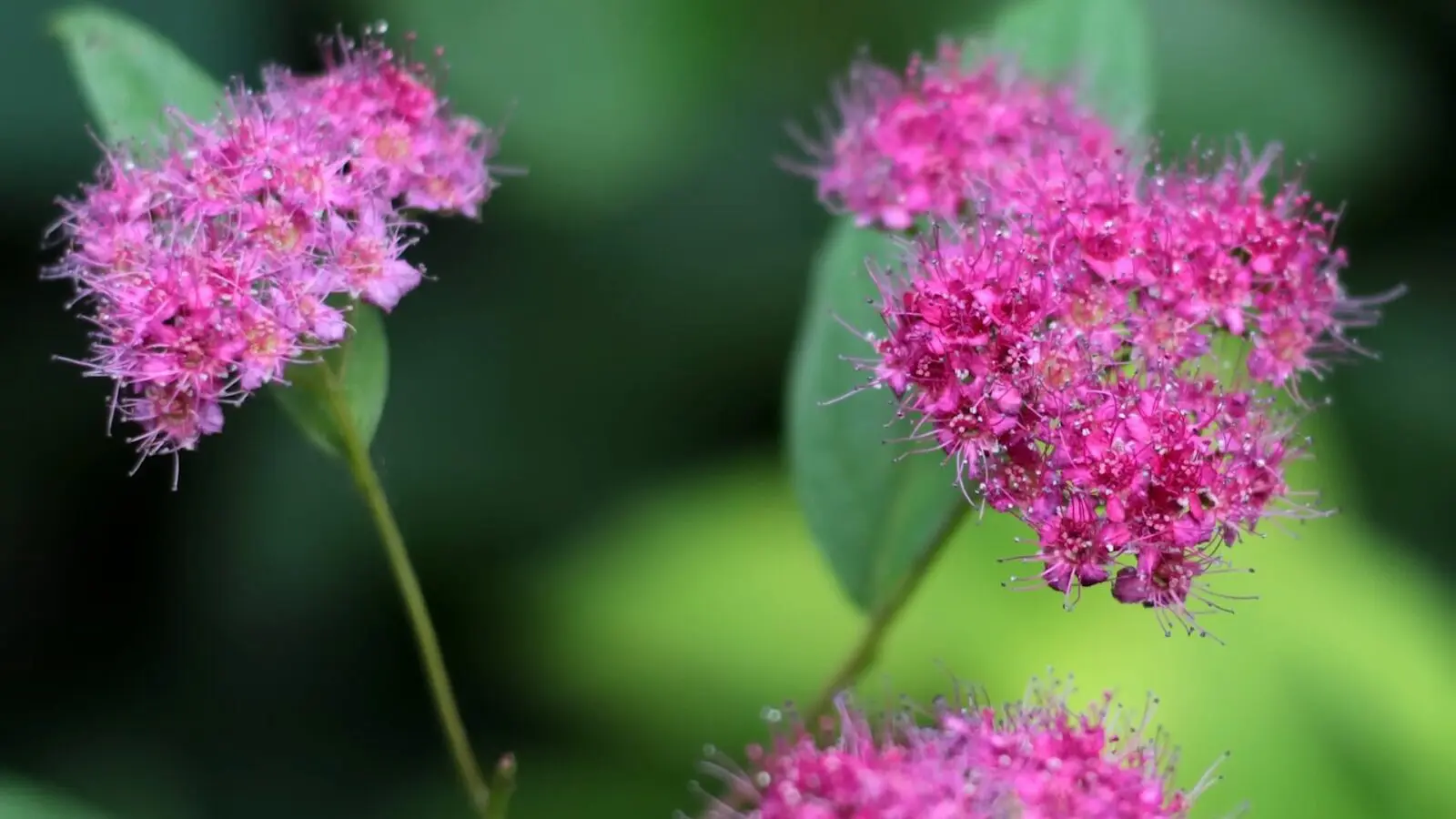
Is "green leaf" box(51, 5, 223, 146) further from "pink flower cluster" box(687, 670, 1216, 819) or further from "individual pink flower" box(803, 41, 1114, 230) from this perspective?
"pink flower cluster" box(687, 670, 1216, 819)

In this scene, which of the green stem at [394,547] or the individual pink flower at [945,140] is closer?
the green stem at [394,547]

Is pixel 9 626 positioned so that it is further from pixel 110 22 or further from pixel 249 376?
pixel 249 376

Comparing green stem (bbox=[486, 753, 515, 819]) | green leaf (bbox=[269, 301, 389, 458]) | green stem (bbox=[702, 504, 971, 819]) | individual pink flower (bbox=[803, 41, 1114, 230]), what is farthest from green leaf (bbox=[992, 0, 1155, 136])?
green stem (bbox=[486, 753, 515, 819])

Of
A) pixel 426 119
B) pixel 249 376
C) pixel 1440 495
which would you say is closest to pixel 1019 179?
pixel 426 119

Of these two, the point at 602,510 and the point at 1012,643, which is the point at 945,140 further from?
the point at 602,510

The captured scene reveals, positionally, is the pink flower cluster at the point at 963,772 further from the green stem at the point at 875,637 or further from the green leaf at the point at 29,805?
the green leaf at the point at 29,805

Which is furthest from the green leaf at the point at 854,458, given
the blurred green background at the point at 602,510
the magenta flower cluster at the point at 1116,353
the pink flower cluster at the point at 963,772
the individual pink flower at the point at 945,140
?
the blurred green background at the point at 602,510
